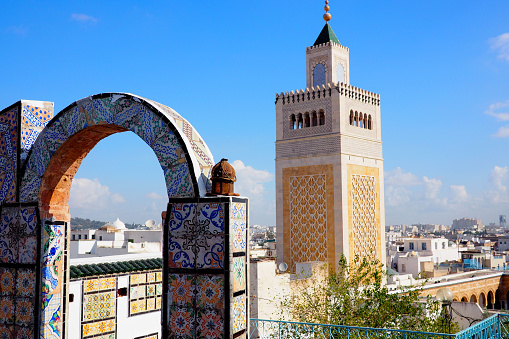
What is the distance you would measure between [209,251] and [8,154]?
2.01 meters

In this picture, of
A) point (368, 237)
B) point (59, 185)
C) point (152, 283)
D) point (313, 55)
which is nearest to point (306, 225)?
point (368, 237)

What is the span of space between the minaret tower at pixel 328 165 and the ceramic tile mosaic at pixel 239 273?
10444 mm

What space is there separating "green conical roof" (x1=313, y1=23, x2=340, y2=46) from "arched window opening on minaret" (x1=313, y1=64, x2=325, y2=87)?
2.47 feet

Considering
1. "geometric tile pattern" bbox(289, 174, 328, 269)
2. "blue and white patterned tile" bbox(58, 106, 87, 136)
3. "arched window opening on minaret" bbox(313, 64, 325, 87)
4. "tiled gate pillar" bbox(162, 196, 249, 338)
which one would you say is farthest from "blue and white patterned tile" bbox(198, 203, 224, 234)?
"arched window opening on minaret" bbox(313, 64, 325, 87)

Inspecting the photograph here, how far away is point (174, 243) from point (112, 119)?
94 cm

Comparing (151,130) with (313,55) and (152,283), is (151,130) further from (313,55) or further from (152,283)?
(313,55)

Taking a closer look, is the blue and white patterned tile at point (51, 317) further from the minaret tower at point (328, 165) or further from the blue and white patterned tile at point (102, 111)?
the minaret tower at point (328, 165)

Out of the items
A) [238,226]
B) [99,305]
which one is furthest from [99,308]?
[238,226]

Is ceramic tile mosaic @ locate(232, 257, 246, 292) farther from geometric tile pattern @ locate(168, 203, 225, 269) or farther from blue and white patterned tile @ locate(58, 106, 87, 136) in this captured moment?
blue and white patterned tile @ locate(58, 106, 87, 136)

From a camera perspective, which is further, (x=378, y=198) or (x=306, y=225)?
(x=378, y=198)

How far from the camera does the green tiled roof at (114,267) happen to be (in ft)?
18.0

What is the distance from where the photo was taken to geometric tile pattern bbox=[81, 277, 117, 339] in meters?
5.34

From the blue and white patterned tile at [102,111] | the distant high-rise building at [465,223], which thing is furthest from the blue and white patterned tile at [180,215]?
the distant high-rise building at [465,223]

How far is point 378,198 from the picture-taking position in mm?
14805
